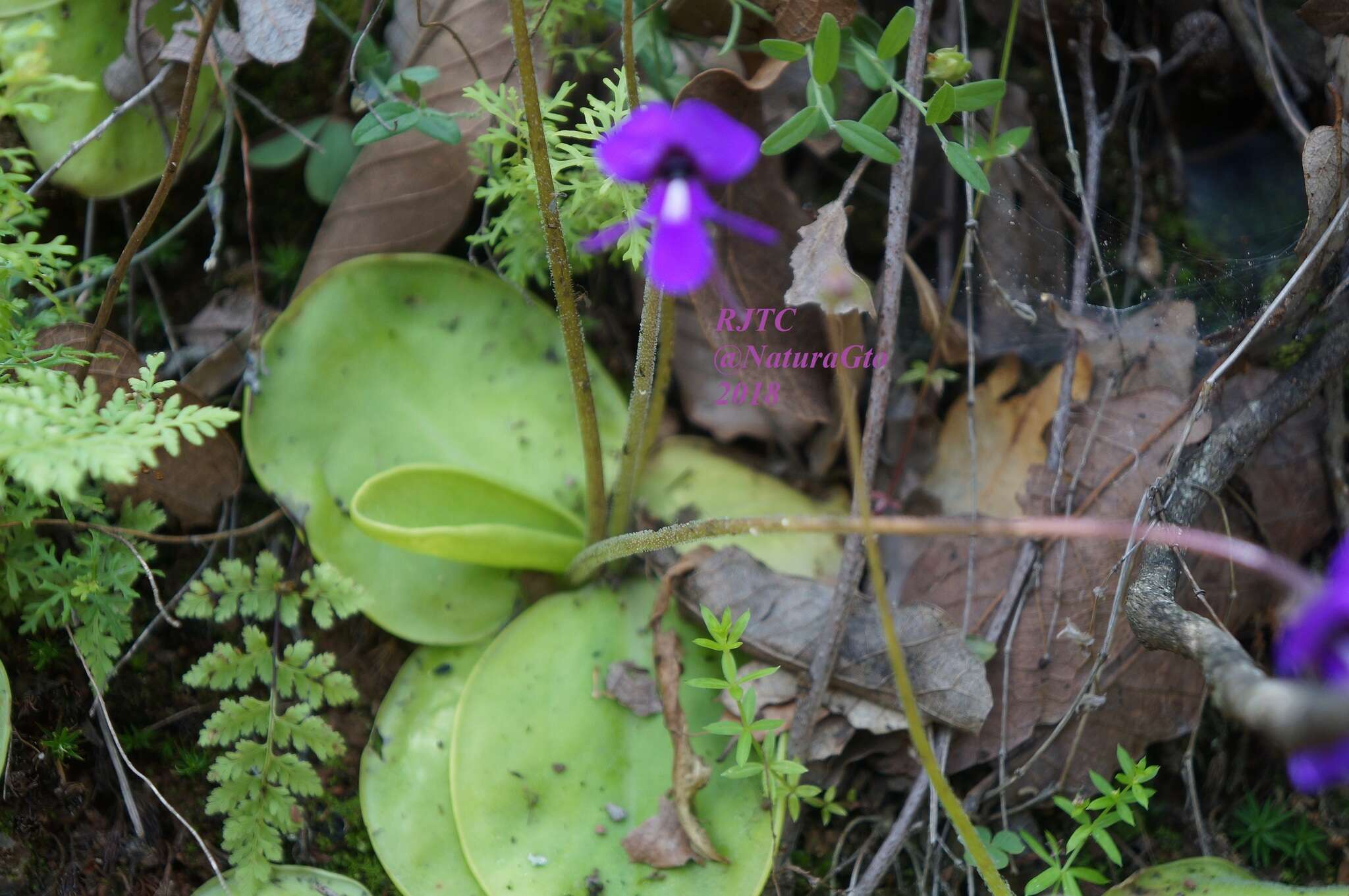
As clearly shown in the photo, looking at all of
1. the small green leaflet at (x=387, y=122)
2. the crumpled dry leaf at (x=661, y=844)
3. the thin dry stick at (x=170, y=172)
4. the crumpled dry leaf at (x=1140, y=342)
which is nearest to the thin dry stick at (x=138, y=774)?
the thin dry stick at (x=170, y=172)

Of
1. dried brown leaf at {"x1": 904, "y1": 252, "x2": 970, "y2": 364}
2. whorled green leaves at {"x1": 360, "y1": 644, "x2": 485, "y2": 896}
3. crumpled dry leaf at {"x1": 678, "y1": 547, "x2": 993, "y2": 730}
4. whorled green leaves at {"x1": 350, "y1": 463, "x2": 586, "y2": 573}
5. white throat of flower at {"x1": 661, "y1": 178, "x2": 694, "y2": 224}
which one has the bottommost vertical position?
whorled green leaves at {"x1": 360, "y1": 644, "x2": 485, "y2": 896}

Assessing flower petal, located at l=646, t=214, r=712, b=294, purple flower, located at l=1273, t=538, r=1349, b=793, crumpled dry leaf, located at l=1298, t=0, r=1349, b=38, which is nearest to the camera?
purple flower, located at l=1273, t=538, r=1349, b=793

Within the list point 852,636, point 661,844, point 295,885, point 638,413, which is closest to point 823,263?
point 638,413

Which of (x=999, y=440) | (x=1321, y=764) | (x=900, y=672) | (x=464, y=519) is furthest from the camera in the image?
(x=999, y=440)

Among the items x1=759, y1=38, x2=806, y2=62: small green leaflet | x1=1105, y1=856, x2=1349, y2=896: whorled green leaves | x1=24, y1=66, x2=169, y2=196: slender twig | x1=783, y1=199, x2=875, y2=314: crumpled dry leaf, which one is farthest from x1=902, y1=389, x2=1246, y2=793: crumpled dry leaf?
x1=24, y1=66, x2=169, y2=196: slender twig

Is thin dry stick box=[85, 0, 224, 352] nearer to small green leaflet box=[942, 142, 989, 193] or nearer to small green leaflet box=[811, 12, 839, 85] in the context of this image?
small green leaflet box=[811, 12, 839, 85]

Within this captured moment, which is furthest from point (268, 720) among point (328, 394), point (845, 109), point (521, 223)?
point (845, 109)

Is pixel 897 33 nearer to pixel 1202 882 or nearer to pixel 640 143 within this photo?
pixel 640 143
